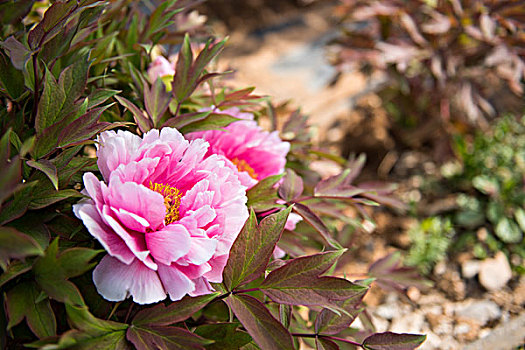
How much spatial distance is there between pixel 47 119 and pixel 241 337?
1.17ft

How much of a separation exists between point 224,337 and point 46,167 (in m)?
0.28

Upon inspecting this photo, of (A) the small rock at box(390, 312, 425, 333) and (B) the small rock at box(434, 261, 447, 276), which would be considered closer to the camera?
(A) the small rock at box(390, 312, 425, 333)

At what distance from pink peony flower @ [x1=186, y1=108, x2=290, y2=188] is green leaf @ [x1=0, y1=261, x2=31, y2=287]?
31 centimetres

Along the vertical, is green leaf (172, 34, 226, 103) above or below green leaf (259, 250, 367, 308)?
above

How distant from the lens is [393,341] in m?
0.61

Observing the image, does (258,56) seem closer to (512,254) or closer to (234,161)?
(512,254)

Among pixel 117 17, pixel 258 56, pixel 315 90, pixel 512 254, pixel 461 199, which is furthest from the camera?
pixel 258 56

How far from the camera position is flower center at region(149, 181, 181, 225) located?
22.8 inches

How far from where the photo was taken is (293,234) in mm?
740

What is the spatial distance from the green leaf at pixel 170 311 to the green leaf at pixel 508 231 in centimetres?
146

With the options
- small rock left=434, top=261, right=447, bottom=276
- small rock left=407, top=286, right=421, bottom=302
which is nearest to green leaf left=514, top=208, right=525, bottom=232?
small rock left=434, top=261, right=447, bottom=276

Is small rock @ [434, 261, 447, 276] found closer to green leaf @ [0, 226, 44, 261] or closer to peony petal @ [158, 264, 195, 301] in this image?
peony petal @ [158, 264, 195, 301]

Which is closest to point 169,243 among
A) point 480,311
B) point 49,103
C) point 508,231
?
point 49,103

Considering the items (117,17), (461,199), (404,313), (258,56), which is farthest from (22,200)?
(258,56)
